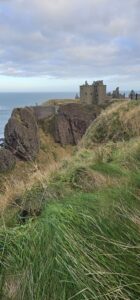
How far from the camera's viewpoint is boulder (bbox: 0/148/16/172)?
6008 centimetres

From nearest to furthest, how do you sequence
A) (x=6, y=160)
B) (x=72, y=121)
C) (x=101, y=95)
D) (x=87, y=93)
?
(x=6, y=160) → (x=101, y=95) → (x=87, y=93) → (x=72, y=121)

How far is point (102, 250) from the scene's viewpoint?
3758mm

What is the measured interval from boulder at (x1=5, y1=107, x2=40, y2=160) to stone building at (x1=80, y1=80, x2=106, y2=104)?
26.5 ft

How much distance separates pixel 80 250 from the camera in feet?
12.5

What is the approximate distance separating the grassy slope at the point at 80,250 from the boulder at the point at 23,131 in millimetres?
66277

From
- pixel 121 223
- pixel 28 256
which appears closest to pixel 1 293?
pixel 28 256

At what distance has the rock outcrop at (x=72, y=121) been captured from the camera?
77.1m

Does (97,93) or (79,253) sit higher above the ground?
(79,253)

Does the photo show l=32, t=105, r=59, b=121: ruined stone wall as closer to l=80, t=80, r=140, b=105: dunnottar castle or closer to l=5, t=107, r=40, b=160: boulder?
l=5, t=107, r=40, b=160: boulder

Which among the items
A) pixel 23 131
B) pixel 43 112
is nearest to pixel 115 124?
pixel 23 131

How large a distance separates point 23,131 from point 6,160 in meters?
10.9

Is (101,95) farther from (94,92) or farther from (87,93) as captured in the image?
(87,93)

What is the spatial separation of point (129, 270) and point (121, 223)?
46cm

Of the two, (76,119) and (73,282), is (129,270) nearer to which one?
(73,282)
